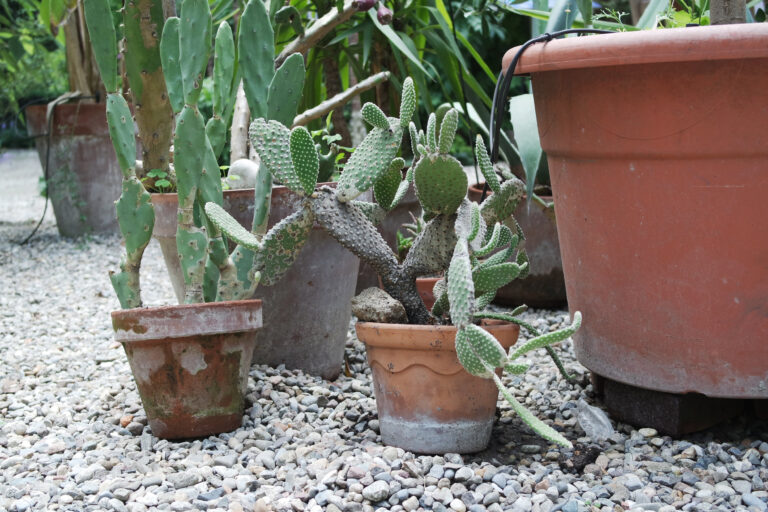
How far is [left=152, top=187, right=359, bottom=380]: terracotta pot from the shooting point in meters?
1.94

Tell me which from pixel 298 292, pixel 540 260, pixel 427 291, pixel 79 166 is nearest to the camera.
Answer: pixel 427 291

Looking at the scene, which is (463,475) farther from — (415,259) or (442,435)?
→ (415,259)

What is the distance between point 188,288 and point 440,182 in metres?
0.61

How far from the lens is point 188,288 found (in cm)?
173

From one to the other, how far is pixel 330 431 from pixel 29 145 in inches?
413

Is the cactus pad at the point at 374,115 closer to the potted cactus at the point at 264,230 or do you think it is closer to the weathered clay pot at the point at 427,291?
the potted cactus at the point at 264,230

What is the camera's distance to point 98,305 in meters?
3.05

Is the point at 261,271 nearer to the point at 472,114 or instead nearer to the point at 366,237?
the point at 366,237

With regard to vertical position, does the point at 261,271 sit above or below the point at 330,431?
above

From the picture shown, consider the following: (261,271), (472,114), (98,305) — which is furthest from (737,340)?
(98,305)

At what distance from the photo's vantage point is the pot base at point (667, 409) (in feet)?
5.03

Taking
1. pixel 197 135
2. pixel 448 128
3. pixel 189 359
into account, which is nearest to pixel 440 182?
pixel 448 128

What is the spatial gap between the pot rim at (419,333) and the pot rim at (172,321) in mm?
288

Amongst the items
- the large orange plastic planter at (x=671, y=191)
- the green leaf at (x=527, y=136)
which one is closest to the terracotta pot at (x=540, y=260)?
the green leaf at (x=527, y=136)
